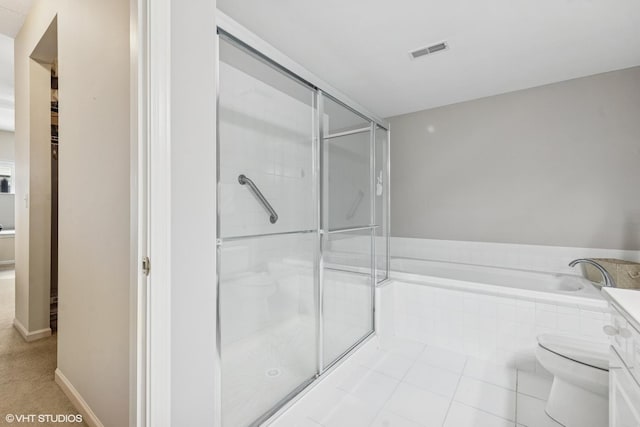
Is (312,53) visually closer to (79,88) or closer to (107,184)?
(79,88)

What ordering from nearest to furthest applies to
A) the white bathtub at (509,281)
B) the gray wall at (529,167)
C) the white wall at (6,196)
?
the white bathtub at (509,281) < the gray wall at (529,167) < the white wall at (6,196)

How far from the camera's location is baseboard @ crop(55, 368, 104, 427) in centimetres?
131

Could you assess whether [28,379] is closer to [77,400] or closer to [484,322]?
[77,400]

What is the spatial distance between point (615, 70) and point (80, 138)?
377cm

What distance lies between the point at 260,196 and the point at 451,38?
5.36 feet

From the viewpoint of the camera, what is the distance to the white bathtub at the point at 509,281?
1.99m

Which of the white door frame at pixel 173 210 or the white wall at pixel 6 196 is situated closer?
the white door frame at pixel 173 210

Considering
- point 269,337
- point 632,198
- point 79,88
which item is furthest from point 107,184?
point 632,198

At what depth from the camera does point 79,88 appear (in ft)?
4.62

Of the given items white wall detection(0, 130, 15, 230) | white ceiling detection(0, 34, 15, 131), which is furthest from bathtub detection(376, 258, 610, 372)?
white wall detection(0, 130, 15, 230)

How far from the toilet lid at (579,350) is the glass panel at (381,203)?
126cm

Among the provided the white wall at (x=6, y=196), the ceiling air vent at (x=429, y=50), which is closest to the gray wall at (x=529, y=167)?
the ceiling air vent at (x=429, y=50)

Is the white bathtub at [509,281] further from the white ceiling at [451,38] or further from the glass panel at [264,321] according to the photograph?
the white ceiling at [451,38]

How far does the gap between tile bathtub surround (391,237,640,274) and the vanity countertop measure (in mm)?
1748
